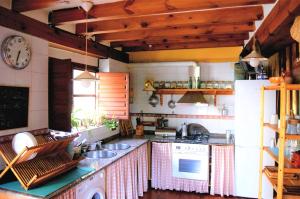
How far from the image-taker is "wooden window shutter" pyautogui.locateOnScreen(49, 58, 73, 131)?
2.60 metres

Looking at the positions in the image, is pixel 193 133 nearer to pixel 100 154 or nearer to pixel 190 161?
pixel 190 161

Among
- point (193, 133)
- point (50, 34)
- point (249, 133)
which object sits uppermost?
point (50, 34)

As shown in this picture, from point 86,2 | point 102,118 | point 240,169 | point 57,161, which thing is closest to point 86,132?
point 102,118

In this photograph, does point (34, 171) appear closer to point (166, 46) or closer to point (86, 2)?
point (86, 2)

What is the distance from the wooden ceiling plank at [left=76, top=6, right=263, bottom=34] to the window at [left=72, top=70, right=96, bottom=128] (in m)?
0.89

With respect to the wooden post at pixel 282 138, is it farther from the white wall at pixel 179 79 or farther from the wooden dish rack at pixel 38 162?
the white wall at pixel 179 79

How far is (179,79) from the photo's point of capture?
4.37m

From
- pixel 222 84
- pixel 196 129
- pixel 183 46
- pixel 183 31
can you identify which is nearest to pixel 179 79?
pixel 183 46

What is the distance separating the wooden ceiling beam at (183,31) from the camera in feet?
10.0

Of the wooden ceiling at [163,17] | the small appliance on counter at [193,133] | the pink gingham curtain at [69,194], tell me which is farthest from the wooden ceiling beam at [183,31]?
the pink gingham curtain at [69,194]

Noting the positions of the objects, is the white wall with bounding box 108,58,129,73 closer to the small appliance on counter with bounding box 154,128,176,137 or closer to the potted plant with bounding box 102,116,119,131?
the potted plant with bounding box 102,116,119,131

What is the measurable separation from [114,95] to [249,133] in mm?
1972

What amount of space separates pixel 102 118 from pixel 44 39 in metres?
1.52

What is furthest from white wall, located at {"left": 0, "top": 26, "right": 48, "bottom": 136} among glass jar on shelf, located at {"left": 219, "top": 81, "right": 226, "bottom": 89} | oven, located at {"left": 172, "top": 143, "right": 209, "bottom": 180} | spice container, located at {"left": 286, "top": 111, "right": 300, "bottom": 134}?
glass jar on shelf, located at {"left": 219, "top": 81, "right": 226, "bottom": 89}
